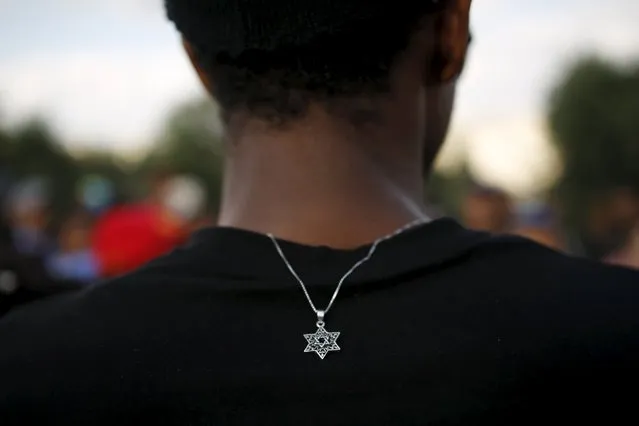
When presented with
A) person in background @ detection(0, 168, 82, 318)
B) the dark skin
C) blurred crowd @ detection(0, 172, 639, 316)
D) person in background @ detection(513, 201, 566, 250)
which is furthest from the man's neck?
person in background @ detection(513, 201, 566, 250)

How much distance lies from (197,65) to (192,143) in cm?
5601

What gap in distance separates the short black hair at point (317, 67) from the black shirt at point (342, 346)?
23 cm

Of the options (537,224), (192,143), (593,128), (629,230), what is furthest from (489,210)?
(192,143)

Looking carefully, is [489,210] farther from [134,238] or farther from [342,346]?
[342,346]

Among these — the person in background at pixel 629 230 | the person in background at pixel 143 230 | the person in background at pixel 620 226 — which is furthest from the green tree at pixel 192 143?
the person in background at pixel 143 230

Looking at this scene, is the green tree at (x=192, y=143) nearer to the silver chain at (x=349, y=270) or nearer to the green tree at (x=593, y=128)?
the green tree at (x=593, y=128)

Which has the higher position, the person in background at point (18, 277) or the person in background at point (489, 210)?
the person in background at point (489, 210)

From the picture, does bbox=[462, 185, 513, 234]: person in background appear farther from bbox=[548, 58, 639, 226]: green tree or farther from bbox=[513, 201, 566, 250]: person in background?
bbox=[548, 58, 639, 226]: green tree


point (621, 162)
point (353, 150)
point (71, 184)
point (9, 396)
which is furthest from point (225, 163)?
point (71, 184)

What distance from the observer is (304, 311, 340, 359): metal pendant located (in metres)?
1.36

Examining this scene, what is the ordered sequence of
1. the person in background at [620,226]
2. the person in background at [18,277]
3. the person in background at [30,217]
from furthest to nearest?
1. the person in background at [30,217]
2. the person in background at [620,226]
3. the person in background at [18,277]

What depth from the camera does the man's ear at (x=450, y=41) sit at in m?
1.54

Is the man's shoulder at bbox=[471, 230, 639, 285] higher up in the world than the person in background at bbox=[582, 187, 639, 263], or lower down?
lower down

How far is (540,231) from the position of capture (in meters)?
6.73
